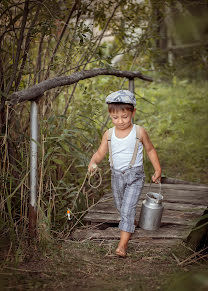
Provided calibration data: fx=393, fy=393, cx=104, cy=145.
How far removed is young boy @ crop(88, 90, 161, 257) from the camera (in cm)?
279

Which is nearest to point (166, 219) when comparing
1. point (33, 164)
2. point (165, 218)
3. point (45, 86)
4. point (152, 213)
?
point (165, 218)

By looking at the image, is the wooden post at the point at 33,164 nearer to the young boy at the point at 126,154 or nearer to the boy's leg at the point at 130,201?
the young boy at the point at 126,154

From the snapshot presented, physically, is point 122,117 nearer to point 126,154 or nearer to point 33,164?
point 126,154

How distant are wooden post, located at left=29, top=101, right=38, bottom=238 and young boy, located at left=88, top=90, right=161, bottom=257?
484mm

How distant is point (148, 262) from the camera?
2496 millimetres

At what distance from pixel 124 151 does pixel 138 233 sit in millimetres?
669

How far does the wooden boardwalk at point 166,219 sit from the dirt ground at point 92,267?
153 mm

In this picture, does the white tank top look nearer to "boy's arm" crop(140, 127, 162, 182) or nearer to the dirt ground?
"boy's arm" crop(140, 127, 162, 182)

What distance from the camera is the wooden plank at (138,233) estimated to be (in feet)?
9.52

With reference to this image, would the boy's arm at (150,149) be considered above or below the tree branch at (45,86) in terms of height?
below

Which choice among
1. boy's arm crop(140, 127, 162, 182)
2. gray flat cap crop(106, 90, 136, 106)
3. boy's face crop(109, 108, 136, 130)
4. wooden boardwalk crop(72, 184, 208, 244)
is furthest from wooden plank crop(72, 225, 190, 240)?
gray flat cap crop(106, 90, 136, 106)

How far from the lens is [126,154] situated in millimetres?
2871

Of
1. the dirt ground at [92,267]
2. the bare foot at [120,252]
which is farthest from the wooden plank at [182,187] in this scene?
the bare foot at [120,252]

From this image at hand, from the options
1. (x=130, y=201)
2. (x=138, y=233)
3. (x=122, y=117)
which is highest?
(x=122, y=117)
